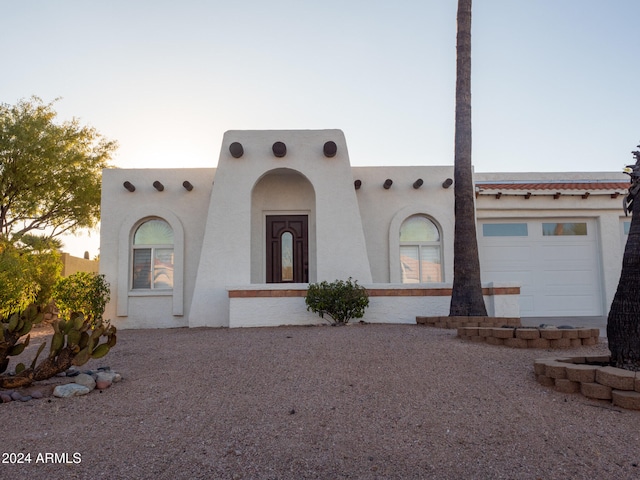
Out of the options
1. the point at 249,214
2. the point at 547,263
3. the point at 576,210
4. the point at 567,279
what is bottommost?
the point at 567,279

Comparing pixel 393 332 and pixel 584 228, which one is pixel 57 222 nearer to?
pixel 393 332

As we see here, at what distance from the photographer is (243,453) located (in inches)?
142

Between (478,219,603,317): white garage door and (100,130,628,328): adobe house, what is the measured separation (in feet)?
0.09

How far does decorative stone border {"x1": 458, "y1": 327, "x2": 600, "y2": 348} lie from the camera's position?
683 cm

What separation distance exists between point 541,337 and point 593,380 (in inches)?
88.7

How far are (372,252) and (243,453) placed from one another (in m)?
9.11

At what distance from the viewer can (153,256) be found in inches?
487

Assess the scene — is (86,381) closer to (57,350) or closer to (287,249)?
(57,350)

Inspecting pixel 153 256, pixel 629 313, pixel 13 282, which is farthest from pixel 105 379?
pixel 13 282

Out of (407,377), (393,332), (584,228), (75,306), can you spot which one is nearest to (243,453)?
(407,377)

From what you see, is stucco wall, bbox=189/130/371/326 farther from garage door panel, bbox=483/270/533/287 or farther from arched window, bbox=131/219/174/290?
garage door panel, bbox=483/270/533/287

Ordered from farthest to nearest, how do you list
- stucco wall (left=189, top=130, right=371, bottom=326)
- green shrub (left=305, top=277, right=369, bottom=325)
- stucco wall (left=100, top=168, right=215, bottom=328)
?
stucco wall (left=100, top=168, right=215, bottom=328), stucco wall (left=189, top=130, right=371, bottom=326), green shrub (left=305, top=277, right=369, bottom=325)

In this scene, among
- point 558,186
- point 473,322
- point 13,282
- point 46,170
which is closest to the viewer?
point 473,322

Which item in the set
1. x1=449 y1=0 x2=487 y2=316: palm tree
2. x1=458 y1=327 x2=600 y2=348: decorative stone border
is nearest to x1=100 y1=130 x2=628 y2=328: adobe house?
x1=449 y1=0 x2=487 y2=316: palm tree
